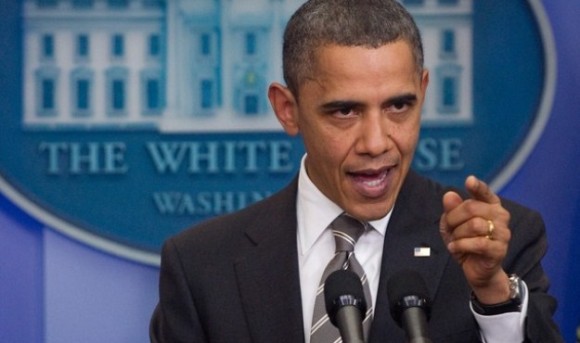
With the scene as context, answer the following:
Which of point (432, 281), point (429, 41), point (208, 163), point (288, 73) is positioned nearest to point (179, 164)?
point (208, 163)

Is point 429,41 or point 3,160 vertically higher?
point 429,41

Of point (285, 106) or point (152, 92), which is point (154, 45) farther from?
point (285, 106)

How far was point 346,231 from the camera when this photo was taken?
2420mm

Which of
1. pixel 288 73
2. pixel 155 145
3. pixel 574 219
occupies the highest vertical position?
pixel 288 73

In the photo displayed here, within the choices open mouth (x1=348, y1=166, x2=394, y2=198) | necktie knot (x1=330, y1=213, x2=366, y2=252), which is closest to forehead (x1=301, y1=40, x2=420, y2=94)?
open mouth (x1=348, y1=166, x2=394, y2=198)

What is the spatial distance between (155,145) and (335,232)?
1.04 m

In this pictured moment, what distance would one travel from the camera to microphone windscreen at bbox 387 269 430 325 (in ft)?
5.80

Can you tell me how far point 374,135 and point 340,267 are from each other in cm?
30

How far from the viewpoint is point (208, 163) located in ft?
11.0

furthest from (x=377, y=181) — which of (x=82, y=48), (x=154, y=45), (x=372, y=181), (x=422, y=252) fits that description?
(x=82, y=48)

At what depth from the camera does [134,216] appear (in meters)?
3.37

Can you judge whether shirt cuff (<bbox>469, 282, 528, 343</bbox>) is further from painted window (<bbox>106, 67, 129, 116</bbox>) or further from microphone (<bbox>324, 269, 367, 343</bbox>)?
painted window (<bbox>106, 67, 129, 116</bbox>)

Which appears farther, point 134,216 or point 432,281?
point 134,216

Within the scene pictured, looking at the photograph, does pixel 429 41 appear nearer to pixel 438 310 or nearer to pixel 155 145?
pixel 155 145
